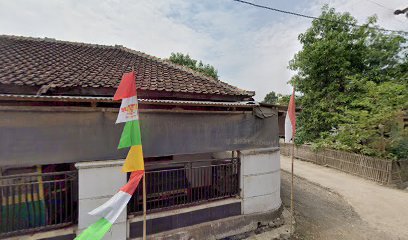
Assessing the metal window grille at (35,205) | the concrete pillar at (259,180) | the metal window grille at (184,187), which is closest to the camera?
the metal window grille at (35,205)

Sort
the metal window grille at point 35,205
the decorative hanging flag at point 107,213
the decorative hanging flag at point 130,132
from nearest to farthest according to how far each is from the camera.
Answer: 1. the decorative hanging flag at point 107,213
2. the decorative hanging flag at point 130,132
3. the metal window grille at point 35,205

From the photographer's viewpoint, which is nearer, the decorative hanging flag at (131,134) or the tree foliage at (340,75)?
the decorative hanging flag at (131,134)

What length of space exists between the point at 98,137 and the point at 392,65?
21.6 meters

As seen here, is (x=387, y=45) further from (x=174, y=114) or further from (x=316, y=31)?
(x=174, y=114)

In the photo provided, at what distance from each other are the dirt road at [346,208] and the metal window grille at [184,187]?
8.61 feet

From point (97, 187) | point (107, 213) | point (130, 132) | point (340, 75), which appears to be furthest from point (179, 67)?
point (340, 75)

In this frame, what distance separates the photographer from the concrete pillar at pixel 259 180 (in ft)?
18.7

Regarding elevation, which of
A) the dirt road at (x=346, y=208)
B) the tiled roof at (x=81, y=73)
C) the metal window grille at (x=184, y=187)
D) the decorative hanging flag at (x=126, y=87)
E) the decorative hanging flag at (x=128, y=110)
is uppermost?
the tiled roof at (x=81, y=73)

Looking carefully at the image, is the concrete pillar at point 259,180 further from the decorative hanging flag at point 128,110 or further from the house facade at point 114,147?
the decorative hanging flag at point 128,110

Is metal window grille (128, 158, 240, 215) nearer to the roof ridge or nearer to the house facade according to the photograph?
the house facade

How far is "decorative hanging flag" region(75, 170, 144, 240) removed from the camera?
117 inches

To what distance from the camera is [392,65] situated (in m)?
16.1

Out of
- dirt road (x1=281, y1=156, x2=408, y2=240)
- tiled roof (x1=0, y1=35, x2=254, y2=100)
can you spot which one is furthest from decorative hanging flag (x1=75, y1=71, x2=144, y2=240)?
dirt road (x1=281, y1=156, x2=408, y2=240)

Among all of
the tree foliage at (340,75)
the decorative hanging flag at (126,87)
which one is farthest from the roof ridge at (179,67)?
the tree foliage at (340,75)
